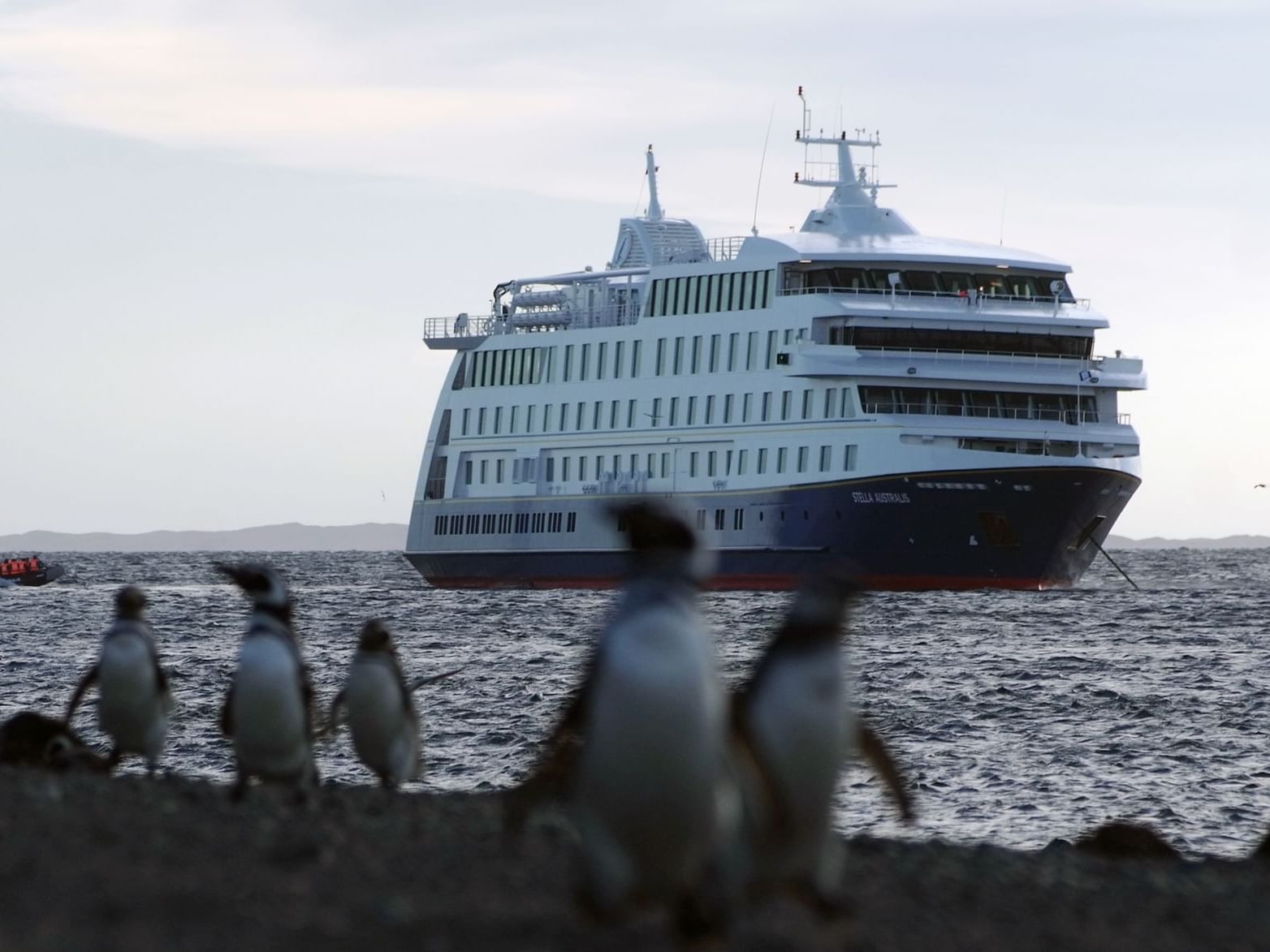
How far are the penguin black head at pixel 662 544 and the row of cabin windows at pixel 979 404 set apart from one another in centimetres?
5924

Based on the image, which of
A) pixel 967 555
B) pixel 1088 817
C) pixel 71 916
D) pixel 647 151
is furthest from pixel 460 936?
pixel 647 151

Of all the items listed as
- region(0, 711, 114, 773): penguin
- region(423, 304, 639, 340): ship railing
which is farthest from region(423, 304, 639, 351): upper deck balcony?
region(0, 711, 114, 773): penguin

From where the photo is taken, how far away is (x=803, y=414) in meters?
70.2

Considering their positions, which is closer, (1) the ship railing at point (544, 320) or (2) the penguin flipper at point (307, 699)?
(2) the penguin flipper at point (307, 699)

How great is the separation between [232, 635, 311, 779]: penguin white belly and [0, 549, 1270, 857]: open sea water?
8307 mm

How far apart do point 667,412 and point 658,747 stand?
70302mm

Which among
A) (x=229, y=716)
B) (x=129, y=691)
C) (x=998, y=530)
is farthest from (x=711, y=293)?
(x=229, y=716)

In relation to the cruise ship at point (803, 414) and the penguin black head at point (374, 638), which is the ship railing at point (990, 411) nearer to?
the cruise ship at point (803, 414)

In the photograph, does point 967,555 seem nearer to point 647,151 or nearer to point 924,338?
point 924,338

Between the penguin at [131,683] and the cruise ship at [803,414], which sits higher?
the cruise ship at [803,414]

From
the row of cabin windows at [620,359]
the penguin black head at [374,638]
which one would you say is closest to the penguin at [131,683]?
the penguin black head at [374,638]

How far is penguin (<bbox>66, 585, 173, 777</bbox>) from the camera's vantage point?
1350 centimetres

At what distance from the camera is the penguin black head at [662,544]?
7715 mm

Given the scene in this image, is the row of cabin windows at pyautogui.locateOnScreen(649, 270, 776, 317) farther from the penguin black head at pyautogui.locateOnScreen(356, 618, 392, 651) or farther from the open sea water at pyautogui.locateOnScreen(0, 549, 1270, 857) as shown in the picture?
the penguin black head at pyautogui.locateOnScreen(356, 618, 392, 651)
